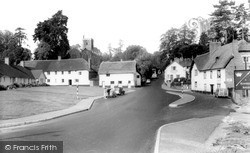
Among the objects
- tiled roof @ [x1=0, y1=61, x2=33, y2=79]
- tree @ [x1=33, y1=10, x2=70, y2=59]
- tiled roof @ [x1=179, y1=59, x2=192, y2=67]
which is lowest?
tiled roof @ [x1=0, y1=61, x2=33, y2=79]

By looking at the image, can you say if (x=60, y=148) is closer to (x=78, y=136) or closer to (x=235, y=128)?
(x=78, y=136)

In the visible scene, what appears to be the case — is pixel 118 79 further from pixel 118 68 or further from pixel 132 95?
pixel 132 95

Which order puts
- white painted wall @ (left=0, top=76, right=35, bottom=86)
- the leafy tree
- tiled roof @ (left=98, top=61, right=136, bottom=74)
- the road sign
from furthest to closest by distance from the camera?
the leafy tree → tiled roof @ (left=98, top=61, right=136, bottom=74) → white painted wall @ (left=0, top=76, right=35, bottom=86) → the road sign

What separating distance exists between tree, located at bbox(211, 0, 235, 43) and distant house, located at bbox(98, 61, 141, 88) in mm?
26270

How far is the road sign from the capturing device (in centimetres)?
1827

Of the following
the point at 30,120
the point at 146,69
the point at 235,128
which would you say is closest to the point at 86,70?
the point at 146,69

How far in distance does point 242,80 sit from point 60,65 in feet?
211

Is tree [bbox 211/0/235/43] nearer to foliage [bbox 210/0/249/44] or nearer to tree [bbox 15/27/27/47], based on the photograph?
foliage [bbox 210/0/249/44]

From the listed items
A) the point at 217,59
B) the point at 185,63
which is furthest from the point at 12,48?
the point at 217,59

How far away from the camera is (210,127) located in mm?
13641

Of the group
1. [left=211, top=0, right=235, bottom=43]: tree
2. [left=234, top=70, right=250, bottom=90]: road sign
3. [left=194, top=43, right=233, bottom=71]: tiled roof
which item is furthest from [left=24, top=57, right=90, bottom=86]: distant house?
[left=234, top=70, right=250, bottom=90]: road sign

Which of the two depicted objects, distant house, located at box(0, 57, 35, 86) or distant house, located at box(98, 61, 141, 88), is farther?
distant house, located at box(98, 61, 141, 88)

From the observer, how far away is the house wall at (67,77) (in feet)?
238

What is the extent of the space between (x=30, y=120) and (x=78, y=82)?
57606 mm
